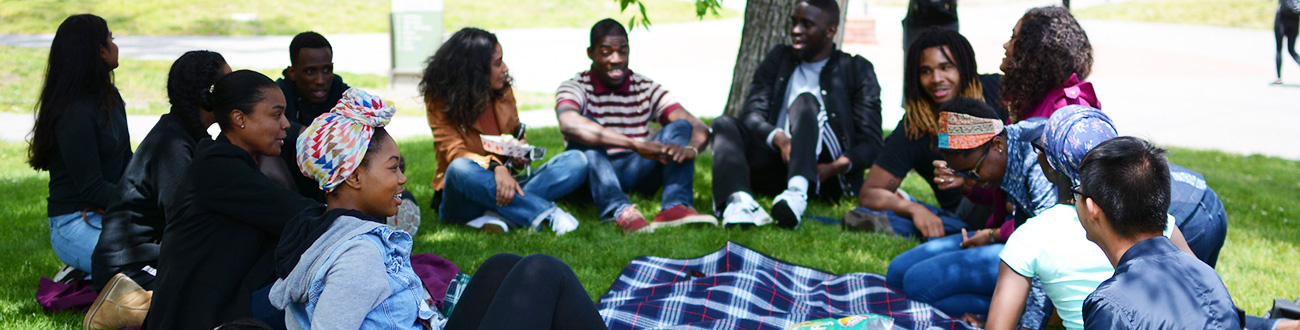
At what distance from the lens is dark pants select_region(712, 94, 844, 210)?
646cm

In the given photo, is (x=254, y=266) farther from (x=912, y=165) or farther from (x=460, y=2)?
(x=460, y=2)

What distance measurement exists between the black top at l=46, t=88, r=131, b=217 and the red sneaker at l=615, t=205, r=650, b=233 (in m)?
2.61

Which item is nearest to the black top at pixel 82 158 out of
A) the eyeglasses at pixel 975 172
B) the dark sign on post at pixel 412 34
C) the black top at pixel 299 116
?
the black top at pixel 299 116

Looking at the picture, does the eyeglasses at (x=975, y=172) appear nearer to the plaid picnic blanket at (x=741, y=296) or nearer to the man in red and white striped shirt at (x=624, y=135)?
the plaid picnic blanket at (x=741, y=296)

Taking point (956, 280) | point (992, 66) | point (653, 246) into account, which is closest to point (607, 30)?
point (653, 246)

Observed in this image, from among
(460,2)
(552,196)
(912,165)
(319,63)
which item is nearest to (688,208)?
(552,196)

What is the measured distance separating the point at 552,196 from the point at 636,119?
2.67 feet

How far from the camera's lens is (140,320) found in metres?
4.00

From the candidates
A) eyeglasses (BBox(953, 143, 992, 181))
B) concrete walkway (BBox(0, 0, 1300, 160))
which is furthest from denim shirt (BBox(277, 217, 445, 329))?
concrete walkway (BBox(0, 0, 1300, 160))

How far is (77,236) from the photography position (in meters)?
4.64

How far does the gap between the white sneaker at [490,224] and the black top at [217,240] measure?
2.54 m

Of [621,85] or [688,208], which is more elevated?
[621,85]

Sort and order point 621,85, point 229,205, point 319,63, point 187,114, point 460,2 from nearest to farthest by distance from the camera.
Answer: point 229,205, point 187,114, point 319,63, point 621,85, point 460,2

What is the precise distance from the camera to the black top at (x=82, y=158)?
4.61m
